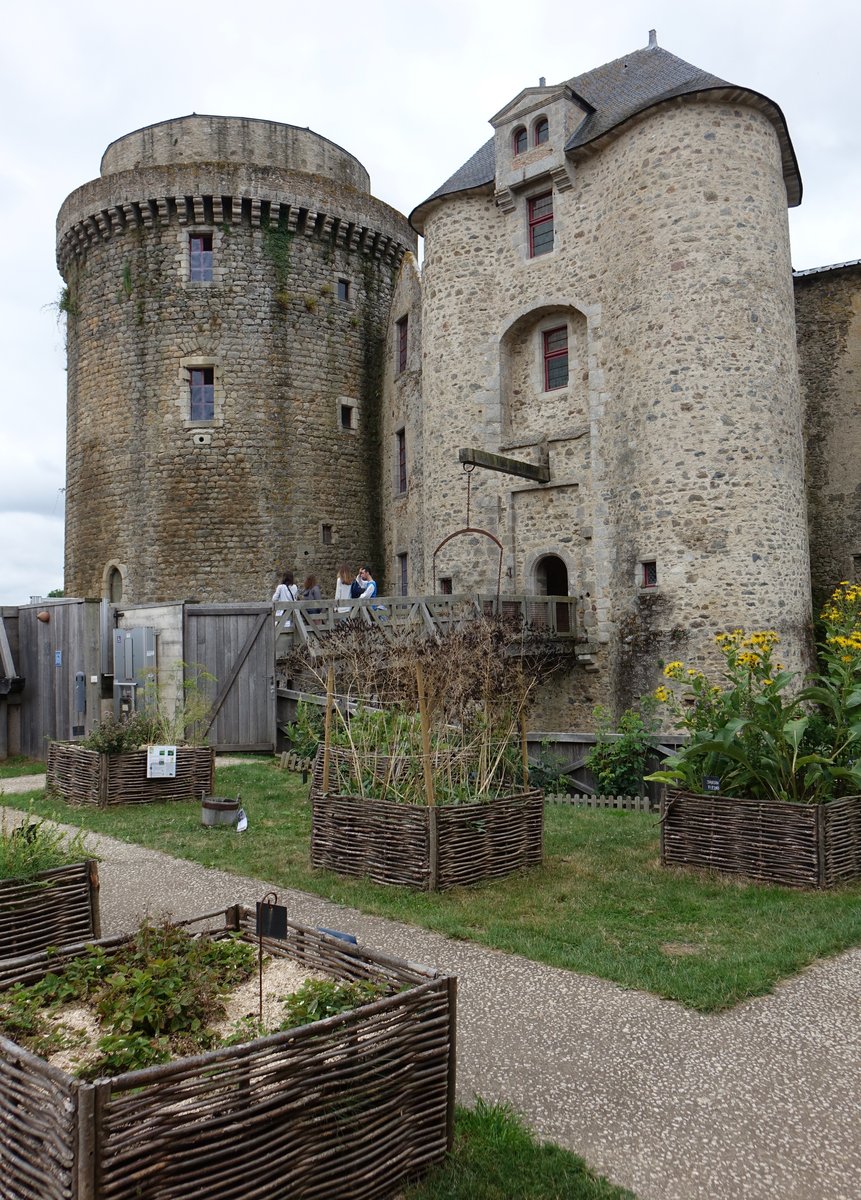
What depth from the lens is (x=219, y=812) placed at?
9227 millimetres

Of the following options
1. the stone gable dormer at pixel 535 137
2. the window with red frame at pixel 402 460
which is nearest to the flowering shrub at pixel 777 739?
the stone gable dormer at pixel 535 137

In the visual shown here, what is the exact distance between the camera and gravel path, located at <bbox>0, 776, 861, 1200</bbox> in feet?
11.0

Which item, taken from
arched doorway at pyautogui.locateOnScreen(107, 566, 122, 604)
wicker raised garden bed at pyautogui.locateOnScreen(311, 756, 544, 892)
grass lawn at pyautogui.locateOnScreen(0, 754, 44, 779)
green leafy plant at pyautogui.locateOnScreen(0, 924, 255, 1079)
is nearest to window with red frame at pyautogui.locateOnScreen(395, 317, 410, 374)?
arched doorway at pyautogui.locateOnScreen(107, 566, 122, 604)

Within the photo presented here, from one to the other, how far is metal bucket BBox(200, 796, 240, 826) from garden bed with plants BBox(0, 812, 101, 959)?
3.54m

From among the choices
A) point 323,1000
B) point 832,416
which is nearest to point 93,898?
point 323,1000

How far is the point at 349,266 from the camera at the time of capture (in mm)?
25094

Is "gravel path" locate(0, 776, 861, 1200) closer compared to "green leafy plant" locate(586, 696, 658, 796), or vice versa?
"gravel path" locate(0, 776, 861, 1200)

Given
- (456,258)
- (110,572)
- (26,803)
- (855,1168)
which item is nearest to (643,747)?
(26,803)

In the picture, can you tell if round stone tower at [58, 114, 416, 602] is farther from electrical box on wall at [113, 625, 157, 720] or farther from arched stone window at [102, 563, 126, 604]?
electrical box on wall at [113, 625, 157, 720]

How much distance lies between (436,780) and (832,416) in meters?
16.7

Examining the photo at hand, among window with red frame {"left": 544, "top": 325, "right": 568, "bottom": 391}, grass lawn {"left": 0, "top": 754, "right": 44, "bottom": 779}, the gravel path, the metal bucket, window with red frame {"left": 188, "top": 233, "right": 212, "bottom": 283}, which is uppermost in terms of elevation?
window with red frame {"left": 188, "top": 233, "right": 212, "bottom": 283}

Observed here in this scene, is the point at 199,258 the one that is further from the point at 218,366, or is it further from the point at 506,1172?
the point at 506,1172

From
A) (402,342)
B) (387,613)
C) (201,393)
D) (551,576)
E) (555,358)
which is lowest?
(387,613)

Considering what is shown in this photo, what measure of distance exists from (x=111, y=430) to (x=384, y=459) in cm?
692
